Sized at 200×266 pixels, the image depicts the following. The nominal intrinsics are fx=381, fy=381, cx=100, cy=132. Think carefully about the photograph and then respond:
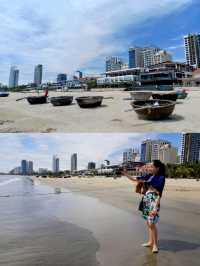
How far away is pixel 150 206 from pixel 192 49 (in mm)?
121631

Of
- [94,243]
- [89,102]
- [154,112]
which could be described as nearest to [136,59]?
[89,102]

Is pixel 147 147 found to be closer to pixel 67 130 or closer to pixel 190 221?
pixel 67 130

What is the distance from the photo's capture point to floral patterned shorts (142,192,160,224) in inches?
250

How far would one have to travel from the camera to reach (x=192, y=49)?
121312 millimetres

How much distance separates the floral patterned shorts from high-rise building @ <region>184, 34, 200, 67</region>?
367 feet

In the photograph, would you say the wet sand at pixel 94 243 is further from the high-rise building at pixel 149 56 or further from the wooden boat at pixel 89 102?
the high-rise building at pixel 149 56

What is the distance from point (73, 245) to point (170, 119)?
33.5ft

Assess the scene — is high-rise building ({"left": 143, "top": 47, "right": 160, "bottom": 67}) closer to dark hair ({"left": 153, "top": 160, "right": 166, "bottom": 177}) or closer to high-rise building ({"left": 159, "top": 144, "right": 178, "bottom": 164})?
→ high-rise building ({"left": 159, "top": 144, "right": 178, "bottom": 164})

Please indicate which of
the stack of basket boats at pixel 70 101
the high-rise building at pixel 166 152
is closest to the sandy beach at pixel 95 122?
the stack of basket boats at pixel 70 101

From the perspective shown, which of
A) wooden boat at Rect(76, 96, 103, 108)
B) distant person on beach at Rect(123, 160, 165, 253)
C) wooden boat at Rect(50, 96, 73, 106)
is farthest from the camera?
wooden boat at Rect(50, 96, 73, 106)

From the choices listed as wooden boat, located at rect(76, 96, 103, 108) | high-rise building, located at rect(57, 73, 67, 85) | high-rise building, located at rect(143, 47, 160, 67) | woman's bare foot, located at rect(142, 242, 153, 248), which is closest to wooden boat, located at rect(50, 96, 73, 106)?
wooden boat, located at rect(76, 96, 103, 108)

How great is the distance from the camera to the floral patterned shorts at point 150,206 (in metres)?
6.34

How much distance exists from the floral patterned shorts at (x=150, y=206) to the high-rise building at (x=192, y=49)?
111817mm

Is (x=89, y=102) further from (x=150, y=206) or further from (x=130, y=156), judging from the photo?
(x=150, y=206)
